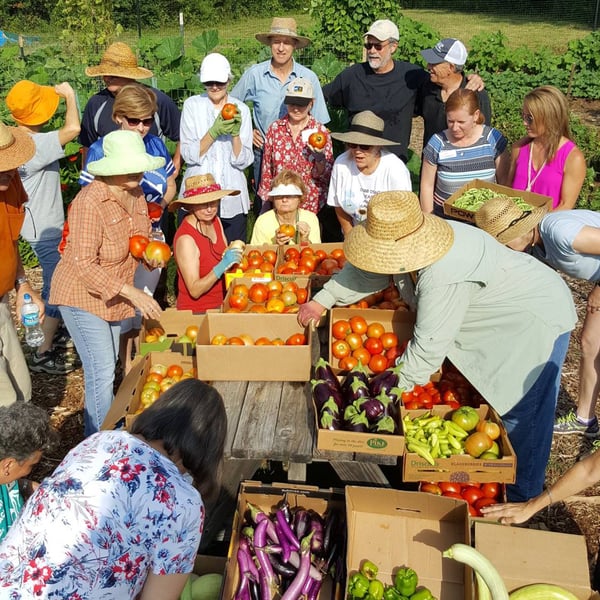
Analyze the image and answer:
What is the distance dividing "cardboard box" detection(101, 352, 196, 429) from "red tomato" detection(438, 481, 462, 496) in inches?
69.5

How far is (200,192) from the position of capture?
5.15 m

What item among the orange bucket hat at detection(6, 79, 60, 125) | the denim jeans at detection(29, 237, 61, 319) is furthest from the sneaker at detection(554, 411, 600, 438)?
the orange bucket hat at detection(6, 79, 60, 125)

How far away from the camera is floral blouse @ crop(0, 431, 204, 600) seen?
2275 mm

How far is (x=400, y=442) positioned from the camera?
3.34 meters

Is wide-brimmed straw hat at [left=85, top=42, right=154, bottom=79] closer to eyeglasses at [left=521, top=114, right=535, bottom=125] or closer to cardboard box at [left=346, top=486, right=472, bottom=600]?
eyeglasses at [left=521, top=114, right=535, bottom=125]

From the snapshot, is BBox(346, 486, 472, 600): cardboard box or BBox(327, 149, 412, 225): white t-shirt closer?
BBox(346, 486, 472, 600): cardboard box

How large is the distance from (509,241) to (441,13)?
110ft

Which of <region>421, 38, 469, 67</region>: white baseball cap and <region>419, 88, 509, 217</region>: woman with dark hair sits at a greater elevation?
<region>421, 38, 469, 67</region>: white baseball cap

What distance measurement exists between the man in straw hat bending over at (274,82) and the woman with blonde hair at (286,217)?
1.37 m

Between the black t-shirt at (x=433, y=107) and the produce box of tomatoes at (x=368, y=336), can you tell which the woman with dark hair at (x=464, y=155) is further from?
the produce box of tomatoes at (x=368, y=336)

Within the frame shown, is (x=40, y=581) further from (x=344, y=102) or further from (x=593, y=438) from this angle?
(x=344, y=102)

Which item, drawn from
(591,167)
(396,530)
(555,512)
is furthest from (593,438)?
(591,167)

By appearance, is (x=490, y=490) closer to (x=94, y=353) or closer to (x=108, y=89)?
(x=94, y=353)

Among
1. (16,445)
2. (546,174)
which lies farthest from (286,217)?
(16,445)
